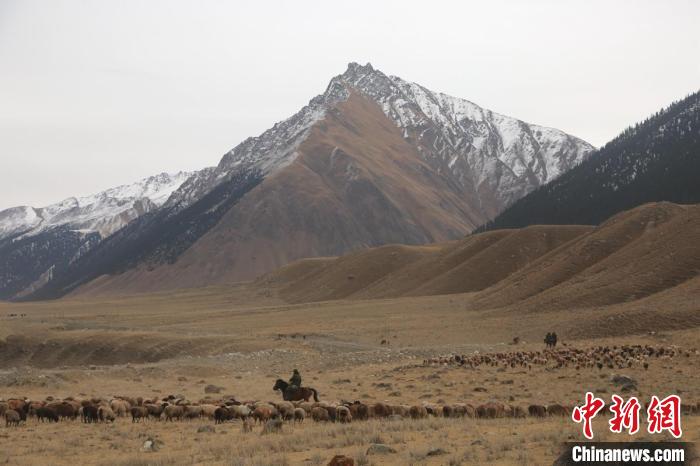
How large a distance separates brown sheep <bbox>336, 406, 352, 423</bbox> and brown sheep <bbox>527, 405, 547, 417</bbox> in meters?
5.77

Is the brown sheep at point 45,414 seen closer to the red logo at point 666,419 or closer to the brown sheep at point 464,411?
Answer: the brown sheep at point 464,411

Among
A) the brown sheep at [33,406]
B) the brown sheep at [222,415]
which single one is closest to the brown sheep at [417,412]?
the brown sheep at [222,415]

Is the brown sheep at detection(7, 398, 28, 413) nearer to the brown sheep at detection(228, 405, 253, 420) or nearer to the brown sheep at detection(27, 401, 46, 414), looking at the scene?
the brown sheep at detection(27, 401, 46, 414)

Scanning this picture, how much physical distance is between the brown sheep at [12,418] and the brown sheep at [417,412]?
41.8 ft

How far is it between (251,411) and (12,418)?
25.8 ft

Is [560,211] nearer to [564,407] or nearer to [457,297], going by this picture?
[457,297]

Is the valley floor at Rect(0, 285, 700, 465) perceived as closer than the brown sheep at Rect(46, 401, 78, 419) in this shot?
Yes

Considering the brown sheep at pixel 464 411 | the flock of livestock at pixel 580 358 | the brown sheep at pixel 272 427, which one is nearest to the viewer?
the brown sheep at pixel 272 427

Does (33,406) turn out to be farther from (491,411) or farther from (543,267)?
(543,267)

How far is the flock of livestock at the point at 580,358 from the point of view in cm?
3403

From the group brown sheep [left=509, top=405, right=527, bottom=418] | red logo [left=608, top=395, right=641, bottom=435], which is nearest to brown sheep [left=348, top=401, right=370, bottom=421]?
brown sheep [left=509, top=405, right=527, bottom=418]

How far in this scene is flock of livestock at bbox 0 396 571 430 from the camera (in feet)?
76.4

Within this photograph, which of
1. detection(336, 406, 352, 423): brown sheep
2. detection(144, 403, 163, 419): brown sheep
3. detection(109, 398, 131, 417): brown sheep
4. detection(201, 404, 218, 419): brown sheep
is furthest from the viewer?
detection(109, 398, 131, 417): brown sheep

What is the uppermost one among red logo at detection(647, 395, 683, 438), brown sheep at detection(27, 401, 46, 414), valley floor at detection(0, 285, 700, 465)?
red logo at detection(647, 395, 683, 438)
